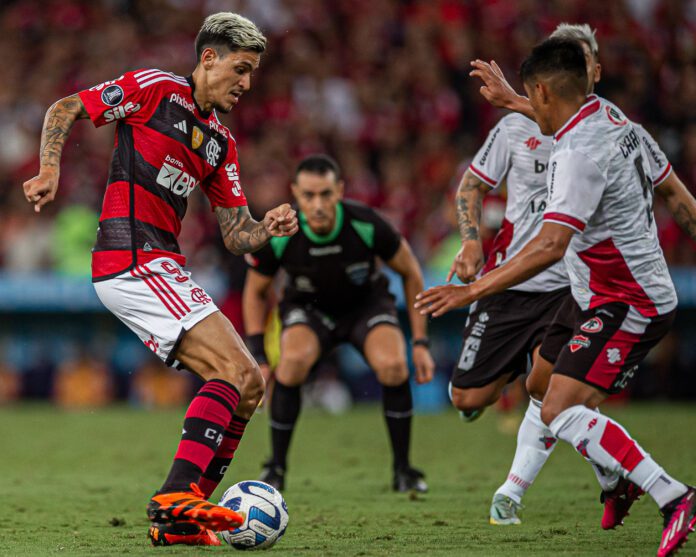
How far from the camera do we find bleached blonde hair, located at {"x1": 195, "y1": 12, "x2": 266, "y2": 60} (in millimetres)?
5566

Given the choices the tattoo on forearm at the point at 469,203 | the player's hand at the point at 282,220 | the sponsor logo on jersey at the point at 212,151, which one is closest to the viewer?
the player's hand at the point at 282,220

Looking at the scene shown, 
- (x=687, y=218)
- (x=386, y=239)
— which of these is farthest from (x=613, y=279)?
(x=386, y=239)

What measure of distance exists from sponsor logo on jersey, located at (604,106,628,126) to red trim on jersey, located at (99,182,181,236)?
219 centimetres

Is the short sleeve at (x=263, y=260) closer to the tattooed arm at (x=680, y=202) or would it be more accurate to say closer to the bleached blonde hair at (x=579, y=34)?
the bleached blonde hair at (x=579, y=34)

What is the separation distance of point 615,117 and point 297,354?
359 cm

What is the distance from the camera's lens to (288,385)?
26.3 feet

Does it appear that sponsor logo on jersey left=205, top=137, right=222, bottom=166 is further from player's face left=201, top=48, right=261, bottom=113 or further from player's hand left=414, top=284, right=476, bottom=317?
player's hand left=414, top=284, right=476, bottom=317

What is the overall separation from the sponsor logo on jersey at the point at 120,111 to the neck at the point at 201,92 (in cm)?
34

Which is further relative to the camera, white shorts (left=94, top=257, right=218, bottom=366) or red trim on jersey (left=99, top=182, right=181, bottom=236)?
red trim on jersey (left=99, top=182, right=181, bottom=236)

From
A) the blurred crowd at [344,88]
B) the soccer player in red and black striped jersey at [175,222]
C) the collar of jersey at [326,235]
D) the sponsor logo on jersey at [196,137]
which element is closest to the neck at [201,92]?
the soccer player in red and black striped jersey at [175,222]

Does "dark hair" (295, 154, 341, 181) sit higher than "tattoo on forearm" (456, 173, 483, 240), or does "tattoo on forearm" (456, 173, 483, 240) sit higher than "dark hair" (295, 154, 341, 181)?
"dark hair" (295, 154, 341, 181)

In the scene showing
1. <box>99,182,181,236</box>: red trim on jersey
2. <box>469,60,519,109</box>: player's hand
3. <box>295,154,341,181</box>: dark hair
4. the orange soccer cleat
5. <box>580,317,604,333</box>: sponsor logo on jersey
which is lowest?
the orange soccer cleat

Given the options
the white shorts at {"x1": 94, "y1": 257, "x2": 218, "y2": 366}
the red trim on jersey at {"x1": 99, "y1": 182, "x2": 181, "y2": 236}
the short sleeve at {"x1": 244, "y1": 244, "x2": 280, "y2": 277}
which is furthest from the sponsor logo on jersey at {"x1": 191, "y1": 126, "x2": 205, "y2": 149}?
the short sleeve at {"x1": 244, "y1": 244, "x2": 280, "y2": 277}

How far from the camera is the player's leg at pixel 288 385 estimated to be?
792cm
